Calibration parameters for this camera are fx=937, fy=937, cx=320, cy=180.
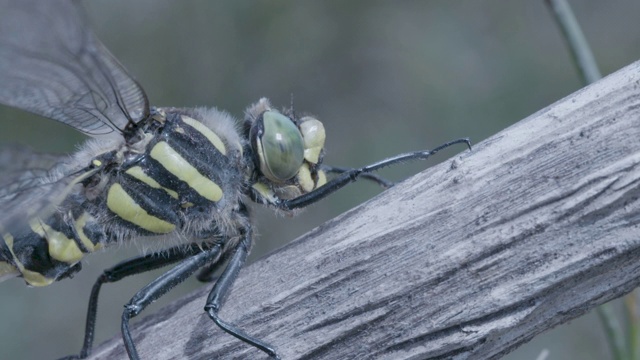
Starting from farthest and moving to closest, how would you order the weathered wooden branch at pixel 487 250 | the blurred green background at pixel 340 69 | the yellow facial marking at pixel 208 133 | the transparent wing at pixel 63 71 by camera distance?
the blurred green background at pixel 340 69 → the yellow facial marking at pixel 208 133 → the transparent wing at pixel 63 71 → the weathered wooden branch at pixel 487 250

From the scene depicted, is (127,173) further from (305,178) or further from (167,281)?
(305,178)

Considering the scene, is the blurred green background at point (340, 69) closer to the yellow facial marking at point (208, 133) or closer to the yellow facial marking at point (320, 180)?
the yellow facial marking at point (320, 180)

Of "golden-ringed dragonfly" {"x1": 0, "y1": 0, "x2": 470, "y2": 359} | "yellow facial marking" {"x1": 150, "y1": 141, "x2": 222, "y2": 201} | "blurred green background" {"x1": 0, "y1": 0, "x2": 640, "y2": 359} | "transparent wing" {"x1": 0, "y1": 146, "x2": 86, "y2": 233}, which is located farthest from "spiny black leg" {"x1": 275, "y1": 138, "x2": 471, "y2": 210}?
"blurred green background" {"x1": 0, "y1": 0, "x2": 640, "y2": 359}

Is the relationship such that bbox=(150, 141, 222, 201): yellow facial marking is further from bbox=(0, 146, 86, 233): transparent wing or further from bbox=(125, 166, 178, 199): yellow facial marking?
bbox=(0, 146, 86, 233): transparent wing

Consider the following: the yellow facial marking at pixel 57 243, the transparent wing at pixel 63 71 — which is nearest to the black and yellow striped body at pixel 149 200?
the yellow facial marking at pixel 57 243

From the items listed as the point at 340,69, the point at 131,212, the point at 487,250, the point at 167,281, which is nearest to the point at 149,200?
the point at 131,212
